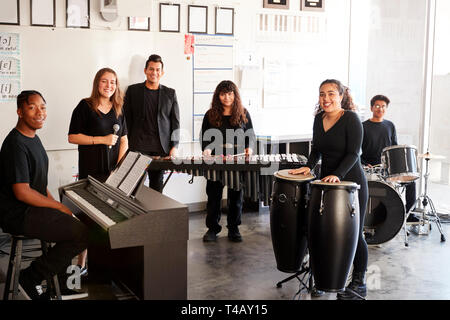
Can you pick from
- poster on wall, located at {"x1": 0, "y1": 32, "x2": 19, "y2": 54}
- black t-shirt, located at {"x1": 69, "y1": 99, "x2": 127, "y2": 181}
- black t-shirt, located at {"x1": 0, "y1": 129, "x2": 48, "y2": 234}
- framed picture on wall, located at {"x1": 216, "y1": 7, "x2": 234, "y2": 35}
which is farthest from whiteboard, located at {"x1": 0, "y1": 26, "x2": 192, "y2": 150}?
black t-shirt, located at {"x1": 0, "y1": 129, "x2": 48, "y2": 234}

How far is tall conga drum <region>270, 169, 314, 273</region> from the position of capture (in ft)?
12.7

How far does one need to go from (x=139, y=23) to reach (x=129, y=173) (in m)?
2.89

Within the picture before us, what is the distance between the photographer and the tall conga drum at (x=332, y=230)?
3.64 meters

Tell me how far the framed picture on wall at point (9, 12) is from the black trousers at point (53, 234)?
249cm

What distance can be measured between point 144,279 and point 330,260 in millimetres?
1257

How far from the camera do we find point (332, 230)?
12.0 ft

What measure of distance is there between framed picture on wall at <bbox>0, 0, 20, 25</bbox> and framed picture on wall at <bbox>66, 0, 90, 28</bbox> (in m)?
0.47

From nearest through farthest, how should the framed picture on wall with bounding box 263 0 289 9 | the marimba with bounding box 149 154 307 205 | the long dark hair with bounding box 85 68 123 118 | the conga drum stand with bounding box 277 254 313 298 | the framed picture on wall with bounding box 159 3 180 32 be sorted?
the conga drum stand with bounding box 277 254 313 298, the long dark hair with bounding box 85 68 123 118, the marimba with bounding box 149 154 307 205, the framed picture on wall with bounding box 159 3 180 32, the framed picture on wall with bounding box 263 0 289 9

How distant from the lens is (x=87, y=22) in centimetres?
560

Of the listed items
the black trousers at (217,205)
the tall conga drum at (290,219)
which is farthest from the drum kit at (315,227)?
the black trousers at (217,205)

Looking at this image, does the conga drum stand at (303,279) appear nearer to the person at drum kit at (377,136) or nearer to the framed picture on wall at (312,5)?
the person at drum kit at (377,136)

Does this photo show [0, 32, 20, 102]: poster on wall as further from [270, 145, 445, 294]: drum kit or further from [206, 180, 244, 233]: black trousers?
[270, 145, 445, 294]: drum kit

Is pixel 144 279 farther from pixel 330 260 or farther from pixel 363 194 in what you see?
pixel 363 194

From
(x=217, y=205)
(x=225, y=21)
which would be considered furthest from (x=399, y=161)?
(x=225, y=21)
